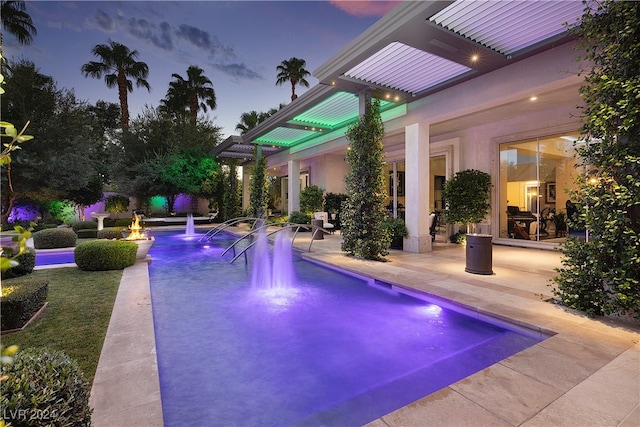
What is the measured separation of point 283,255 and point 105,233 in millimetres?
7320

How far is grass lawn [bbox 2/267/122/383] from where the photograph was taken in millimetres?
3248

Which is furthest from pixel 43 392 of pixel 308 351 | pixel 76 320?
pixel 76 320

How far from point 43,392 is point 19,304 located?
322 cm

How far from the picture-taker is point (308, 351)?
3648 millimetres

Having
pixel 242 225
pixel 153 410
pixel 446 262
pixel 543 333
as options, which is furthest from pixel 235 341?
pixel 242 225

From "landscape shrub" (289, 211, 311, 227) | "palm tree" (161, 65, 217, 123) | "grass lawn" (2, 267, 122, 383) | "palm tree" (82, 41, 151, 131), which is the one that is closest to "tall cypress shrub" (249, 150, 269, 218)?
"landscape shrub" (289, 211, 311, 227)

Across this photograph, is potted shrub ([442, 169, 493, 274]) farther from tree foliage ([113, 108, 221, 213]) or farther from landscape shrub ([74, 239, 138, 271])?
tree foliage ([113, 108, 221, 213])

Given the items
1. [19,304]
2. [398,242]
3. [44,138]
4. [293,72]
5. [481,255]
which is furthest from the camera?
[293,72]

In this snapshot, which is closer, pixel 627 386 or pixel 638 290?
pixel 627 386

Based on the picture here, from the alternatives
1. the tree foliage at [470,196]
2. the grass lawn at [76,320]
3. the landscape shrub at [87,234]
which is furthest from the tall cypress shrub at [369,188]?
the landscape shrub at [87,234]

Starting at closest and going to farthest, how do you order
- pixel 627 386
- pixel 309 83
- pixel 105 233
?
pixel 627 386, pixel 105 233, pixel 309 83

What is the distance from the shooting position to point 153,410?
2.29 m

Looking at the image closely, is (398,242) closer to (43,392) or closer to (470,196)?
(470,196)

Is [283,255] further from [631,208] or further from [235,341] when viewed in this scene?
[631,208]
